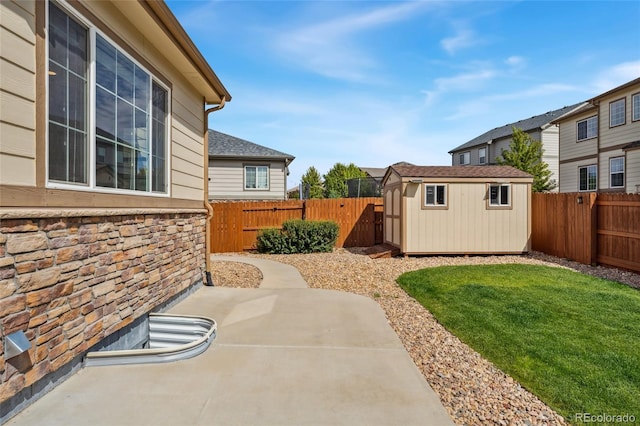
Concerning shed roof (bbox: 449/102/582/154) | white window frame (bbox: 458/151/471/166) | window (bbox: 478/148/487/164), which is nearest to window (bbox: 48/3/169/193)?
shed roof (bbox: 449/102/582/154)

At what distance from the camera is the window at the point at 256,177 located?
56.1ft

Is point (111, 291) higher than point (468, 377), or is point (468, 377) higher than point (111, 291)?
point (111, 291)

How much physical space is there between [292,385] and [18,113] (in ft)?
9.88

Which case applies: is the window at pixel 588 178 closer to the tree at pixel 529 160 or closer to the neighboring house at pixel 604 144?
the neighboring house at pixel 604 144

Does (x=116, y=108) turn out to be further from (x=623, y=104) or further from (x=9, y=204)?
(x=623, y=104)

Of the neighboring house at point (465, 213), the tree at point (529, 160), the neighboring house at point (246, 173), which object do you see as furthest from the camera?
the tree at point (529, 160)

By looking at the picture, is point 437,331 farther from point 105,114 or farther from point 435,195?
point 435,195

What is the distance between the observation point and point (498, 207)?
36.1 feet

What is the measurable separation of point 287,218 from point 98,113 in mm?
9805

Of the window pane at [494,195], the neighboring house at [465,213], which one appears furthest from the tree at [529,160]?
the window pane at [494,195]

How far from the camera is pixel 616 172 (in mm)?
16812

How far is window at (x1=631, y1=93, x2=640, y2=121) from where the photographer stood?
15.0 metres

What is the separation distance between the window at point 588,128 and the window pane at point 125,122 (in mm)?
22719

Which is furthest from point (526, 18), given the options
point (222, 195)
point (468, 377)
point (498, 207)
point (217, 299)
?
point (222, 195)
